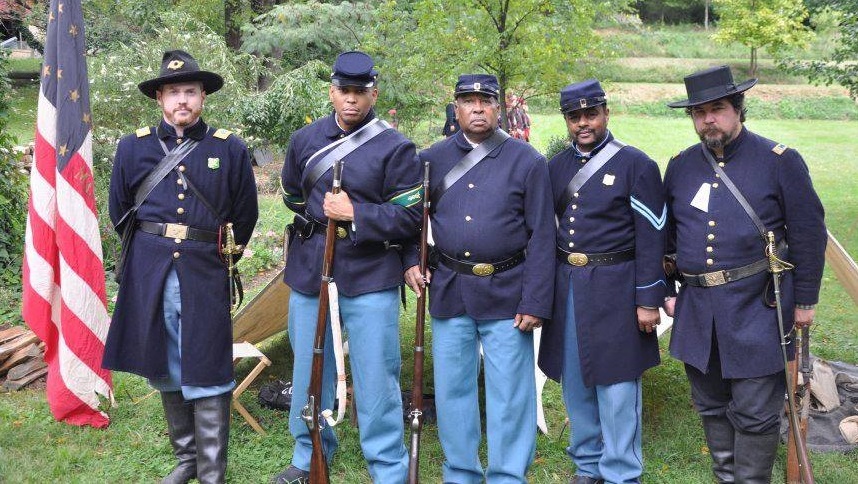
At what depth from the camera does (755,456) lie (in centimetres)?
405

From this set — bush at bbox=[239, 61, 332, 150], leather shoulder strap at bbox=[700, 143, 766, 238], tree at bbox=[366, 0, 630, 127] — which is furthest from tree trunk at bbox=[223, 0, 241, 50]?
leather shoulder strap at bbox=[700, 143, 766, 238]

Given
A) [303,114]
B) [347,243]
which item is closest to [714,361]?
[347,243]

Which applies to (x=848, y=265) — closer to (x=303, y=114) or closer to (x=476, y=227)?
(x=476, y=227)

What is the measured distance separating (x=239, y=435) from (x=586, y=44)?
676cm

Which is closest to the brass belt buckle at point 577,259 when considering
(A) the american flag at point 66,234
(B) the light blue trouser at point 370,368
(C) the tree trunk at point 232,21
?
(B) the light blue trouser at point 370,368

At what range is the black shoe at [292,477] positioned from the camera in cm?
439

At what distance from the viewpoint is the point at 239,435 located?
5.18 meters

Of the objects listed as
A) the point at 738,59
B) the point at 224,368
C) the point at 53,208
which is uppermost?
the point at 53,208

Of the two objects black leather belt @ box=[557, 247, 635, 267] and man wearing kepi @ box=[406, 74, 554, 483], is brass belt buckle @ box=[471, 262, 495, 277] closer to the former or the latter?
man wearing kepi @ box=[406, 74, 554, 483]

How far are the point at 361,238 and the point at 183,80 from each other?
120cm

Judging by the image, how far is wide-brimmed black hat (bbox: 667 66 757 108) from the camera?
155 inches

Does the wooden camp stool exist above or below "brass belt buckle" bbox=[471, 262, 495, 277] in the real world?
below

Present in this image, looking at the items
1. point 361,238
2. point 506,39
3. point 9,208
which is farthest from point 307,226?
point 506,39

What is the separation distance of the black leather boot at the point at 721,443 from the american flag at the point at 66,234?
3.58 m
